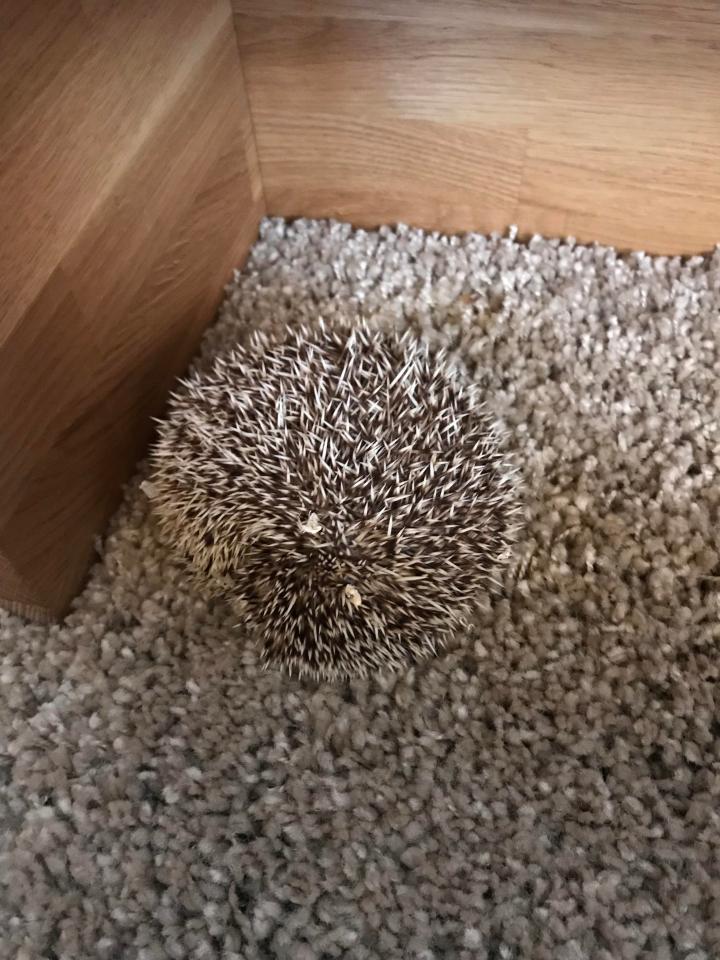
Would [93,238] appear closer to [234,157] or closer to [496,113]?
[234,157]

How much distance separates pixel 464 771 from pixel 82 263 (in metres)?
1.08

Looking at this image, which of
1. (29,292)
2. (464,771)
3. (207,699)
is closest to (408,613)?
(464,771)

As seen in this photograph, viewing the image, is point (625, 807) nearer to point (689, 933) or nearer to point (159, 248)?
point (689, 933)

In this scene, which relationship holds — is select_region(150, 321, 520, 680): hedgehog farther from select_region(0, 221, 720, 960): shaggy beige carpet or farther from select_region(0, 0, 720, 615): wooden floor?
select_region(0, 0, 720, 615): wooden floor

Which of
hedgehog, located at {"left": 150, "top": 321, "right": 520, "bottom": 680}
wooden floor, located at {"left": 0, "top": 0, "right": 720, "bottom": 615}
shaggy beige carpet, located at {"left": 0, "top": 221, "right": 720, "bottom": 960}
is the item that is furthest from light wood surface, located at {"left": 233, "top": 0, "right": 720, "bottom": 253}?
hedgehog, located at {"left": 150, "top": 321, "right": 520, "bottom": 680}

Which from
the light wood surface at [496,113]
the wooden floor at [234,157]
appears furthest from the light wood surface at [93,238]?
Result: the light wood surface at [496,113]

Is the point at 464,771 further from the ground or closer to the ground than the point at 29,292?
closer to the ground

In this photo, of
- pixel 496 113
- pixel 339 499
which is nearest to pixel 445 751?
pixel 339 499

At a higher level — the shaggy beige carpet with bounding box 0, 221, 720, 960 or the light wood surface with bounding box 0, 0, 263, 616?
the light wood surface with bounding box 0, 0, 263, 616

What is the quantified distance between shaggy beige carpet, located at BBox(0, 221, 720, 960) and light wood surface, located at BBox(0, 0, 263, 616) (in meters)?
0.17

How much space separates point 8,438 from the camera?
4.13 ft

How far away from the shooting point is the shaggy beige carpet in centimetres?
118

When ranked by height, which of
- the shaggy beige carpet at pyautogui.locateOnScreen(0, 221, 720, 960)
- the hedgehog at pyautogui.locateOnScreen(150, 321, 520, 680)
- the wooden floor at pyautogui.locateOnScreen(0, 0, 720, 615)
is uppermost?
the wooden floor at pyautogui.locateOnScreen(0, 0, 720, 615)

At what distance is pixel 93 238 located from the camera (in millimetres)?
1377
